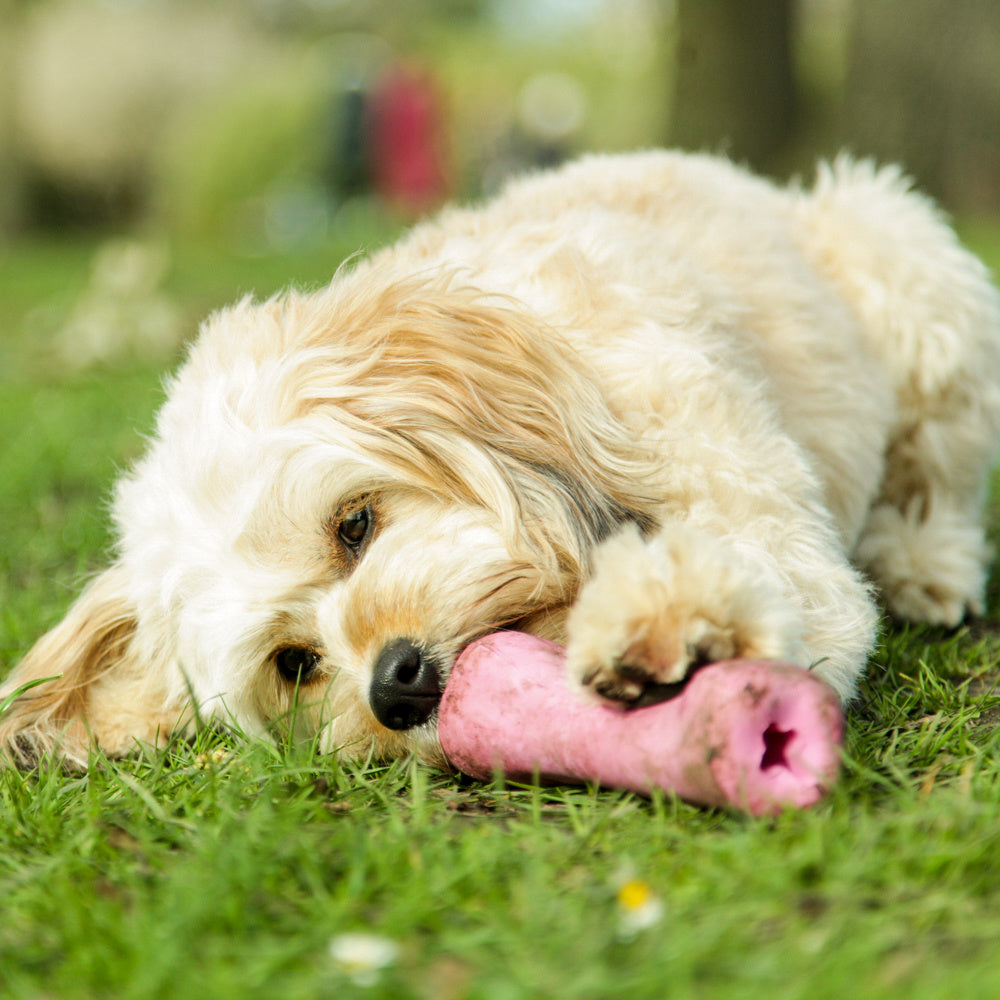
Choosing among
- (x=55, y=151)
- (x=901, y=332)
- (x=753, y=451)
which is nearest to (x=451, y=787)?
(x=753, y=451)

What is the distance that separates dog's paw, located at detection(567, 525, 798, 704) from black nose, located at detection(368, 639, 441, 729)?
429mm

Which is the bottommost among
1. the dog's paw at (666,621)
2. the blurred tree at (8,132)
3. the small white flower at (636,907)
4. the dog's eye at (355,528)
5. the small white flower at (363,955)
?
the blurred tree at (8,132)

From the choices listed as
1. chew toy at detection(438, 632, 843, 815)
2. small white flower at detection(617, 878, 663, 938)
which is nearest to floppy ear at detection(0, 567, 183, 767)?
chew toy at detection(438, 632, 843, 815)

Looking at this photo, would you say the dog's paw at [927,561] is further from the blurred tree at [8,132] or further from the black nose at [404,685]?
the blurred tree at [8,132]

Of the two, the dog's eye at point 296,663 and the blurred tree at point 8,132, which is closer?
the dog's eye at point 296,663

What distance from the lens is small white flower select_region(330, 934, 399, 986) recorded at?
1506 millimetres

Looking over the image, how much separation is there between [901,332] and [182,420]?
2.19m

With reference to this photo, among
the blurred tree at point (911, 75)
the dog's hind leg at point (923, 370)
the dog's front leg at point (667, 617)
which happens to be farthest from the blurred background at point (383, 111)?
the dog's front leg at point (667, 617)

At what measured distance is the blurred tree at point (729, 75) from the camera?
8.69 m

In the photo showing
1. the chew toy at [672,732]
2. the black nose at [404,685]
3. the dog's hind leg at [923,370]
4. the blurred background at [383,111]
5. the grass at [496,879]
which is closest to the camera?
the grass at [496,879]

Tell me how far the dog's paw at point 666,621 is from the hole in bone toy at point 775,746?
0.41 ft

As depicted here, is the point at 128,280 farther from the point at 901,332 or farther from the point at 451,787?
the point at 451,787

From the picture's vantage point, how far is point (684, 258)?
3.09 m

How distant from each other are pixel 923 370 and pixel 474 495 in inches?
71.7
